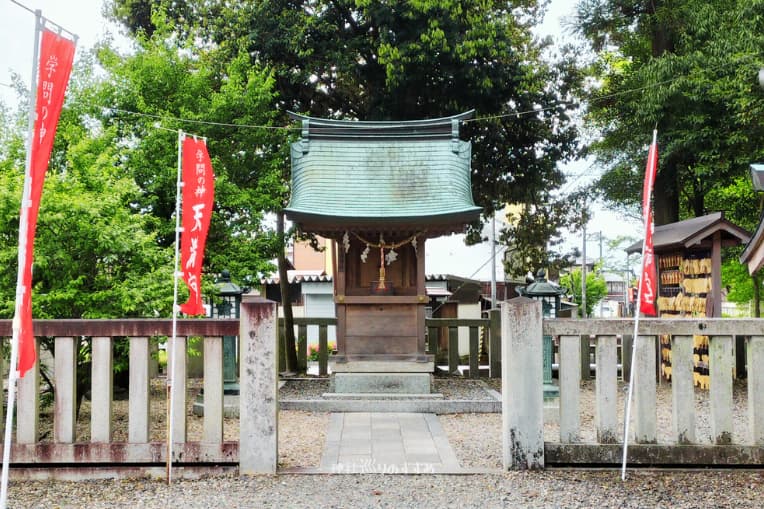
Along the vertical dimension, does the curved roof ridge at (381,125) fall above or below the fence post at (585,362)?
above

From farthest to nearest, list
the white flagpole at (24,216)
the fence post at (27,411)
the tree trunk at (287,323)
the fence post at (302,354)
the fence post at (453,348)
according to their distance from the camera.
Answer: the fence post at (302,354)
the tree trunk at (287,323)
the fence post at (453,348)
the fence post at (27,411)
the white flagpole at (24,216)

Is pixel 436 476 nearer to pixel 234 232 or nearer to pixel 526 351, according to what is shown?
pixel 526 351

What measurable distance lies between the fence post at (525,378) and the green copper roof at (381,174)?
450cm

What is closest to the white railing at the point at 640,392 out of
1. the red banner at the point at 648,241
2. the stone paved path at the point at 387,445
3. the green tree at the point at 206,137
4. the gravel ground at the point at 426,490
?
the gravel ground at the point at 426,490

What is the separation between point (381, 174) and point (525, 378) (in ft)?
21.0

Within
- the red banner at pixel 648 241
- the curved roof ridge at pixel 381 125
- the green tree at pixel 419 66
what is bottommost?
the red banner at pixel 648 241

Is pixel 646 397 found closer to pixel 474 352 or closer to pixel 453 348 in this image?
pixel 474 352

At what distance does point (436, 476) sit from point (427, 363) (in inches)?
203

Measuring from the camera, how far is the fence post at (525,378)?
20.2ft

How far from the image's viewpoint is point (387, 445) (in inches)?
303

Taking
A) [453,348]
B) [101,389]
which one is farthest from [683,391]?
[453,348]

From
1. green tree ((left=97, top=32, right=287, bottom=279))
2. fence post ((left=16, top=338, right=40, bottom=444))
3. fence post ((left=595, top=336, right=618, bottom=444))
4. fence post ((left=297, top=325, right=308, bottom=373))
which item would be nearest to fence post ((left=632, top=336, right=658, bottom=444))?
fence post ((left=595, top=336, right=618, bottom=444))

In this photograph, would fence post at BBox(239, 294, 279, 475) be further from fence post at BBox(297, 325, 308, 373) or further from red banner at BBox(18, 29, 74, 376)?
fence post at BBox(297, 325, 308, 373)

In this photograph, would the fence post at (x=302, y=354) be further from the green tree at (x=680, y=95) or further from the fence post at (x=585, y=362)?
the green tree at (x=680, y=95)
